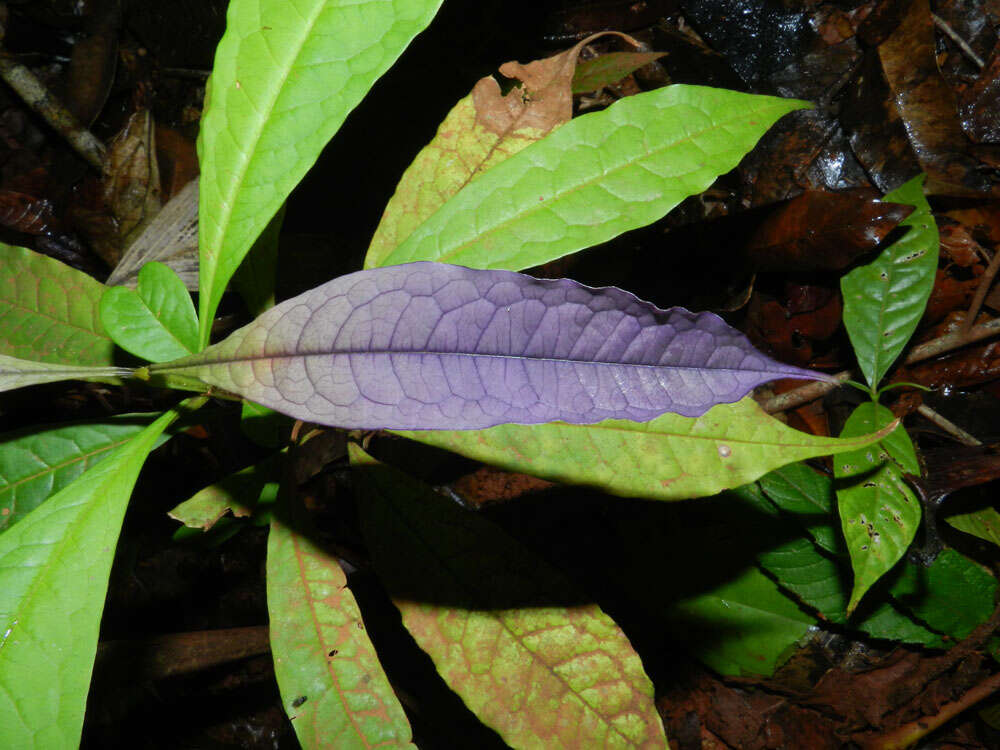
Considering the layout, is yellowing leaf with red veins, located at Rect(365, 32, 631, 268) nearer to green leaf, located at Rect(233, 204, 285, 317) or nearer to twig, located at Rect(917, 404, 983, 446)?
green leaf, located at Rect(233, 204, 285, 317)

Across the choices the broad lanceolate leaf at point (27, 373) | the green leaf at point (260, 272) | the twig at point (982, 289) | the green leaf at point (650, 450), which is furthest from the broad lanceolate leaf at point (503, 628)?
the twig at point (982, 289)

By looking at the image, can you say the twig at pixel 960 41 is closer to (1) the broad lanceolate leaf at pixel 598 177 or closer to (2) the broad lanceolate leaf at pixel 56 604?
(1) the broad lanceolate leaf at pixel 598 177

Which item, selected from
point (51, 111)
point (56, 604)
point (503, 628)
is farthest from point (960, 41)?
point (51, 111)

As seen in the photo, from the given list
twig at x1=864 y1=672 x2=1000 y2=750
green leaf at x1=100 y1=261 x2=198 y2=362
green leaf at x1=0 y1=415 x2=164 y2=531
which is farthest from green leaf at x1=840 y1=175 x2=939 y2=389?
green leaf at x1=0 y1=415 x2=164 y2=531

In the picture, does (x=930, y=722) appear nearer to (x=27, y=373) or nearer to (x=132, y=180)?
(x=27, y=373)

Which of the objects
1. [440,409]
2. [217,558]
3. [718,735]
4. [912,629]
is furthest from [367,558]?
[912,629]
